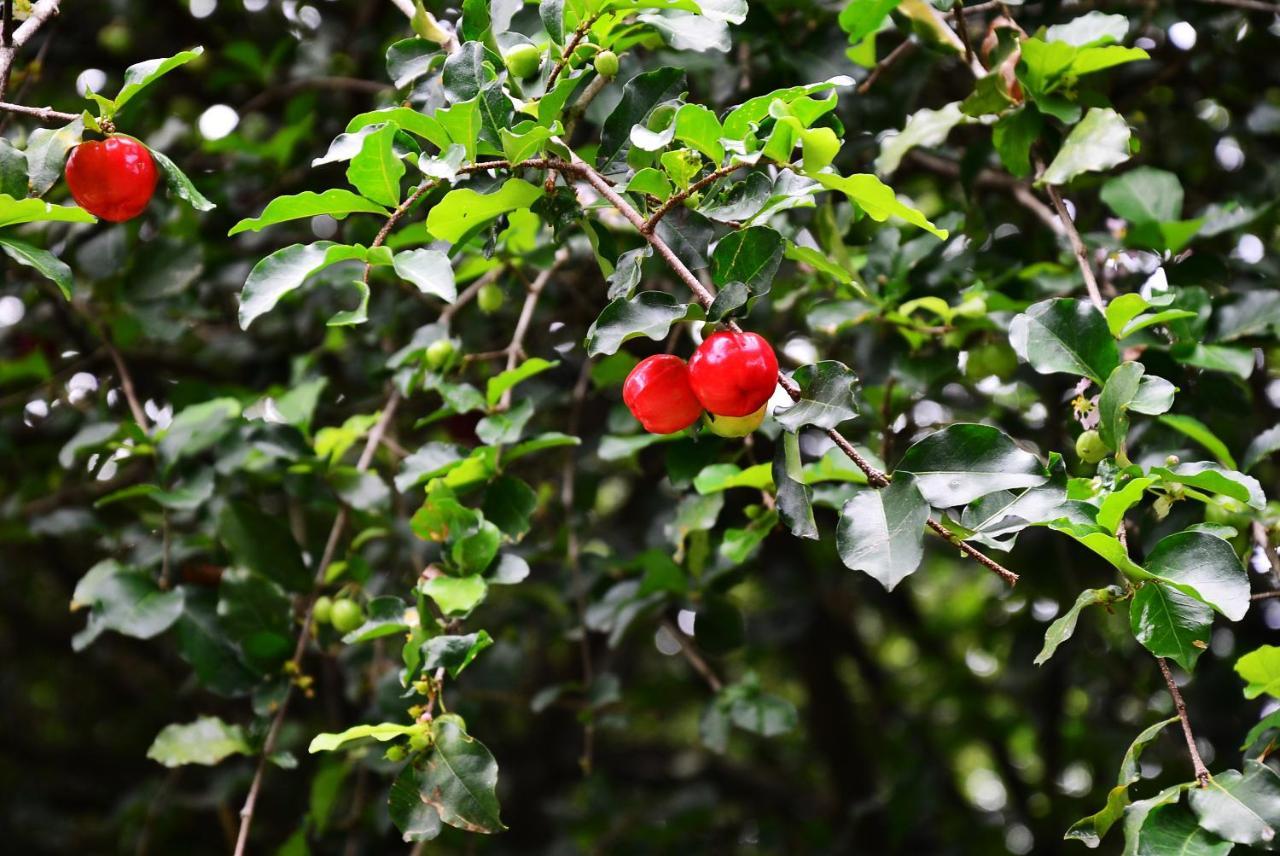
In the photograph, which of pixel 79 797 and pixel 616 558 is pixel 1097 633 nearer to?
pixel 616 558

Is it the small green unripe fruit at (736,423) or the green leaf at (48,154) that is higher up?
the green leaf at (48,154)

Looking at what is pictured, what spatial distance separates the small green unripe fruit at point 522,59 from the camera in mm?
1224

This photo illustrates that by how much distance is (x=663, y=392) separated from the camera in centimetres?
112

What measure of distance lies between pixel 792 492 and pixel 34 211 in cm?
80

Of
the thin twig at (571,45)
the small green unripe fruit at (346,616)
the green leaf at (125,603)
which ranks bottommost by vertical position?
the green leaf at (125,603)

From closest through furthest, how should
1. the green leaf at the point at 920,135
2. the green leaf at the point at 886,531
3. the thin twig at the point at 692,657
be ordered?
the green leaf at the point at 886,531
the green leaf at the point at 920,135
the thin twig at the point at 692,657

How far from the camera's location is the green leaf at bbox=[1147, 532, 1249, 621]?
3.12 ft

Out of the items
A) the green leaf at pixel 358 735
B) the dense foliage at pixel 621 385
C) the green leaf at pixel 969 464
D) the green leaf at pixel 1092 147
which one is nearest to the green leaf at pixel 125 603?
the dense foliage at pixel 621 385

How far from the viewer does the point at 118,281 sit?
205 centimetres

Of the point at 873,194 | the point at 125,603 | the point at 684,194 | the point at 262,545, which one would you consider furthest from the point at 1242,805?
the point at 125,603

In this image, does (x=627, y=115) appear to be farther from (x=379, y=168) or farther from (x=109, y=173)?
(x=109, y=173)

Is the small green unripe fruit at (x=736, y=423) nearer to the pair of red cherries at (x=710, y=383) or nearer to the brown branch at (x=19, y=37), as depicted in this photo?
the pair of red cherries at (x=710, y=383)

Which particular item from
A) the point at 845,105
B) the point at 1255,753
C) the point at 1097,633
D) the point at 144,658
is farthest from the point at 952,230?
the point at 144,658

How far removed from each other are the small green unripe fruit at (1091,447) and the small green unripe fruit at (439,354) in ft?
2.75
